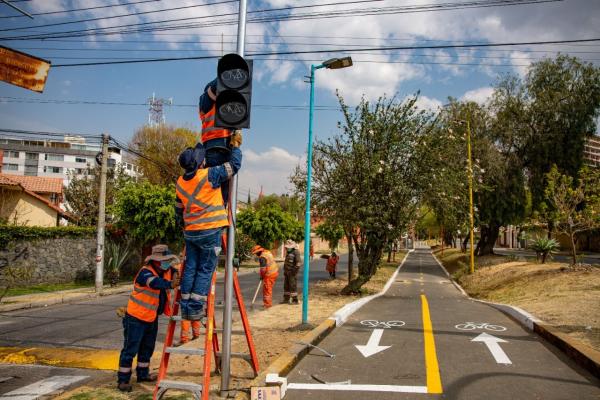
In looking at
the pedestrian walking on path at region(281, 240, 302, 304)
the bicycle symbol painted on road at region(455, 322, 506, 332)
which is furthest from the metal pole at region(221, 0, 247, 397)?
the pedestrian walking on path at region(281, 240, 302, 304)

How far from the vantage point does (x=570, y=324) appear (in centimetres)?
802

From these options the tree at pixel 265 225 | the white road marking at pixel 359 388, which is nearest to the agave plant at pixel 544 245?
the white road marking at pixel 359 388

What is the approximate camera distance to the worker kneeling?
451 centimetres

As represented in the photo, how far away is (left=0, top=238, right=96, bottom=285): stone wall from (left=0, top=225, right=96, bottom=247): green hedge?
0.19 metres

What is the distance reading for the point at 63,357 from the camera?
24.1 feet

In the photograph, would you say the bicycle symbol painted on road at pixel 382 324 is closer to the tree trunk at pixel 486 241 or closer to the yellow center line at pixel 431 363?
the yellow center line at pixel 431 363

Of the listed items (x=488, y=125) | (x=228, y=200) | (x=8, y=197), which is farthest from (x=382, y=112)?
(x=8, y=197)

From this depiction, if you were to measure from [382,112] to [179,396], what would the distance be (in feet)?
38.4

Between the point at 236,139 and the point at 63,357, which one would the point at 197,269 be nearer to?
the point at 236,139

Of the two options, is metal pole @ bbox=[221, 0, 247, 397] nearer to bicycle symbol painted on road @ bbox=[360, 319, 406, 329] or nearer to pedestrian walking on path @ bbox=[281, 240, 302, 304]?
bicycle symbol painted on road @ bbox=[360, 319, 406, 329]

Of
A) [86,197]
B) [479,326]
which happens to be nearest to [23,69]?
[479,326]

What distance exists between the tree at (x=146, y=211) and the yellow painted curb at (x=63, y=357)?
13.5m

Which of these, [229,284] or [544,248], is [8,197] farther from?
[544,248]

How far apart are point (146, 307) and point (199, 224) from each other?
1.58 m
